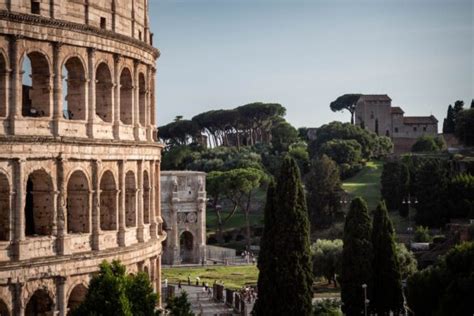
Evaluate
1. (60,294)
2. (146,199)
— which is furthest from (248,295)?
(60,294)

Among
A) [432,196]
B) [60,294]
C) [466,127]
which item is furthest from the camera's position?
[466,127]

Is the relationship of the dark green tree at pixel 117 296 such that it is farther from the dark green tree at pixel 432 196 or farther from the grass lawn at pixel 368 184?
the grass lawn at pixel 368 184

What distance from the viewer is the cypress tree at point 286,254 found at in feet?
90.4

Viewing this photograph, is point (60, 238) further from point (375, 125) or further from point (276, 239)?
point (375, 125)

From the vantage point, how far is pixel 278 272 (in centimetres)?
2783

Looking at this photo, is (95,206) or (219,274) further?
(219,274)

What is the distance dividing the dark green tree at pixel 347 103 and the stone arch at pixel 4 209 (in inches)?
3809

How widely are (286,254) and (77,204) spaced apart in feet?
22.8

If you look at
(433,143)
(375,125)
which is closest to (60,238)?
(433,143)

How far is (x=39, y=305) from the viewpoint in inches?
977

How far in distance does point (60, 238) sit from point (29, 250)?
1135 millimetres

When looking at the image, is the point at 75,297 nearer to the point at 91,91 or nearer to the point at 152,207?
the point at 152,207

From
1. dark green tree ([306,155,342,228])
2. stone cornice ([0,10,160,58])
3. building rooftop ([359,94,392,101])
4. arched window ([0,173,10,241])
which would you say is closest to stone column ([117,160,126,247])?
stone cornice ([0,10,160,58])

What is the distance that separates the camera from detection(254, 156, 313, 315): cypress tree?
2756cm
